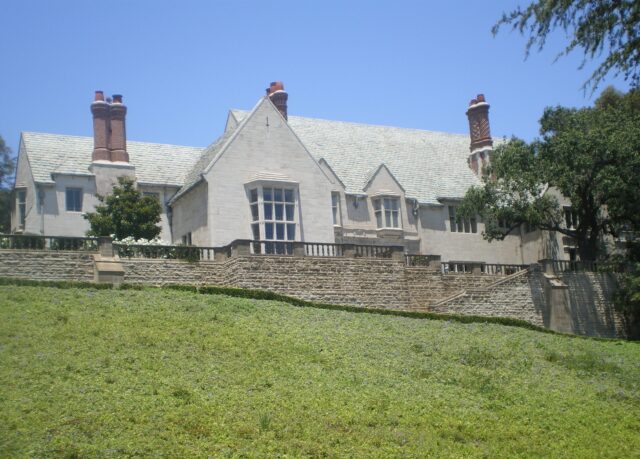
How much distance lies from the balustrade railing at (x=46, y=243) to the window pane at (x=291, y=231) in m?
10.2

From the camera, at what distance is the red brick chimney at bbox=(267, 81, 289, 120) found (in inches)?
2019

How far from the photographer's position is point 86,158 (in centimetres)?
4822

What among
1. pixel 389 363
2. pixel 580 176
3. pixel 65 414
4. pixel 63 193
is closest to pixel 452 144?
pixel 580 176

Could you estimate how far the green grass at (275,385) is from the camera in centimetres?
1839

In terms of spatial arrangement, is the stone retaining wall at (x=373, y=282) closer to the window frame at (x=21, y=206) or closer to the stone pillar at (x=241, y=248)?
the stone pillar at (x=241, y=248)

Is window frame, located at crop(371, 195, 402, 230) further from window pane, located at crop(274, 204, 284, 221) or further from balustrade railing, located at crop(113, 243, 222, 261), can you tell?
balustrade railing, located at crop(113, 243, 222, 261)

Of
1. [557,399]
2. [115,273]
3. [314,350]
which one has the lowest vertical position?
[557,399]

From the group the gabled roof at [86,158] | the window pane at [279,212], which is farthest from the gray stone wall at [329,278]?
the gabled roof at [86,158]

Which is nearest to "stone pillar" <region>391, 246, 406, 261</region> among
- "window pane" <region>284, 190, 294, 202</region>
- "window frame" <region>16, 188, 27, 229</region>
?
"window pane" <region>284, 190, 294, 202</region>

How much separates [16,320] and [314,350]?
865cm

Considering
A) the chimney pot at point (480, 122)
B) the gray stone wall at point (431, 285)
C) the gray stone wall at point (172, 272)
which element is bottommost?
the gray stone wall at point (431, 285)

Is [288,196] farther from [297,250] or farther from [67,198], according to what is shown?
[67,198]

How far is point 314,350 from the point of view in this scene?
87.0 ft

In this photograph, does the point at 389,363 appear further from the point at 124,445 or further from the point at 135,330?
the point at 124,445
